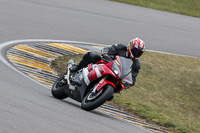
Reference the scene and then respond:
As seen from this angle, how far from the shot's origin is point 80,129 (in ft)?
17.9

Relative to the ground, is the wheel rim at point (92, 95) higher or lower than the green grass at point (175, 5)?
higher

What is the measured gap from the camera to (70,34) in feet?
47.5

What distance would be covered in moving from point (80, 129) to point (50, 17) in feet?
35.7

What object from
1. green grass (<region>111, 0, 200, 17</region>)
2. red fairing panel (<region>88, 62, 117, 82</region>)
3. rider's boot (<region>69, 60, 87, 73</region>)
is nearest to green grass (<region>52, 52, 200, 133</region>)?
rider's boot (<region>69, 60, 87, 73</region>)

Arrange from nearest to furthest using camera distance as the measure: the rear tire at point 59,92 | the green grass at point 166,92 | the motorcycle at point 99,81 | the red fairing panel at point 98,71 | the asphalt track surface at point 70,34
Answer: the asphalt track surface at point 70,34 → the motorcycle at point 99,81 → the red fairing panel at point 98,71 → the rear tire at point 59,92 → the green grass at point 166,92

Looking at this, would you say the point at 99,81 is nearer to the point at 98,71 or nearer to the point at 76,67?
the point at 98,71

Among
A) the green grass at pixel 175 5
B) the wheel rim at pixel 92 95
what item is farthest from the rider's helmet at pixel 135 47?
the green grass at pixel 175 5

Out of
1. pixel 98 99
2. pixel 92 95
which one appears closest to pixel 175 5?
pixel 92 95

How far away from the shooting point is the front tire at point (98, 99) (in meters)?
6.98

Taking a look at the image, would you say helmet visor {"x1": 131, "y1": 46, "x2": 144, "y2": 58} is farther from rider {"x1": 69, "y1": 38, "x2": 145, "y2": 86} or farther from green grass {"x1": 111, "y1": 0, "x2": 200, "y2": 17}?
green grass {"x1": 111, "y1": 0, "x2": 200, "y2": 17}

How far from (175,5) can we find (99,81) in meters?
16.1

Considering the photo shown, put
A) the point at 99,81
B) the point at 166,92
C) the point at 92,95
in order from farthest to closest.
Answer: the point at 166,92 → the point at 99,81 → the point at 92,95

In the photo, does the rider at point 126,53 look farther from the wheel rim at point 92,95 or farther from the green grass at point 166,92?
the green grass at point 166,92

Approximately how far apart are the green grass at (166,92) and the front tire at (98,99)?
195cm
